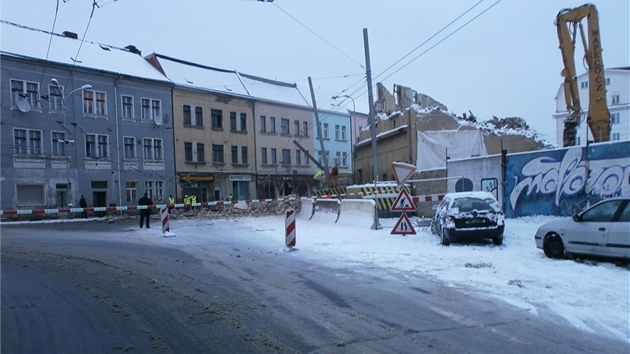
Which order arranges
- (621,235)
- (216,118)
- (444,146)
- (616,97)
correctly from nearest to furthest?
(621,235)
(444,146)
(216,118)
(616,97)

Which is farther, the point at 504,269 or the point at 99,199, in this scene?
the point at 99,199

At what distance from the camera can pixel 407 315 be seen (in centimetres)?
614

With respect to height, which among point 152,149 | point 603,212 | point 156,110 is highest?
point 156,110

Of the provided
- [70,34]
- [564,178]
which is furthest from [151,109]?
[564,178]

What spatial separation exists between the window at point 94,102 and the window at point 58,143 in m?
2.77

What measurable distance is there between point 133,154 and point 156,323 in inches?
1453

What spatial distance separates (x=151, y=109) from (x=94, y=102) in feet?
16.6

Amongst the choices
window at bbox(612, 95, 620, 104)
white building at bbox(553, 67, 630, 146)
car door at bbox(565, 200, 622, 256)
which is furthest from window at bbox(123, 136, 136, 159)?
window at bbox(612, 95, 620, 104)

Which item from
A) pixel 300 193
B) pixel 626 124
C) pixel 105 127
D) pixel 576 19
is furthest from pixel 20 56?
pixel 626 124

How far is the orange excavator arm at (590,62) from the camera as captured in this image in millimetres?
16906

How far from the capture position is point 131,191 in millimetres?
39656

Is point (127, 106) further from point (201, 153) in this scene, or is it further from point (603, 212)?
point (603, 212)

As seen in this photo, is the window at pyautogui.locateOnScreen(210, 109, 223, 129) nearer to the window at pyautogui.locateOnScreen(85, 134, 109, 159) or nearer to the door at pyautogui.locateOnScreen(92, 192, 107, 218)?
the window at pyautogui.locateOnScreen(85, 134, 109, 159)

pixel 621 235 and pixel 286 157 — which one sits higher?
pixel 286 157
